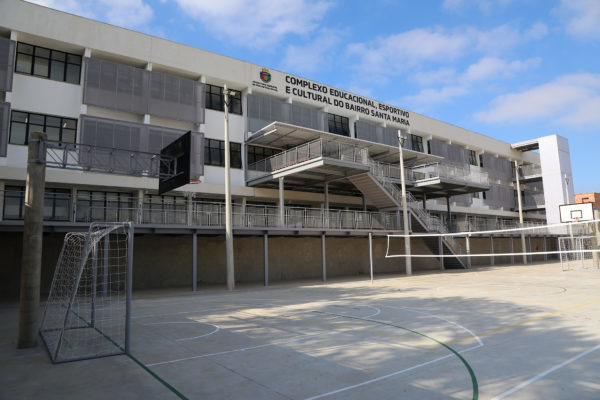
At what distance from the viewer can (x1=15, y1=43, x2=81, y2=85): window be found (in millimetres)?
20266

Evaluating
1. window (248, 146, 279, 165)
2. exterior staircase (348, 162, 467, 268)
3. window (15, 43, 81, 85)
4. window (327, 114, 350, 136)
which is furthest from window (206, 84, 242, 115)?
exterior staircase (348, 162, 467, 268)

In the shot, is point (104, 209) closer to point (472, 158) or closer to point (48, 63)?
point (48, 63)

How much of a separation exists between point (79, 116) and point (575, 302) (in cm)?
2414

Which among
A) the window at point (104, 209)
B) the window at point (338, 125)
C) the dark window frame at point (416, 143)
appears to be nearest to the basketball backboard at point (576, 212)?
the dark window frame at point (416, 143)

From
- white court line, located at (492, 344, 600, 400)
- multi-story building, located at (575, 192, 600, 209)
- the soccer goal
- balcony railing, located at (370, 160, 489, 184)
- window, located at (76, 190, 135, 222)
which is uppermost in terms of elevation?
multi-story building, located at (575, 192, 600, 209)

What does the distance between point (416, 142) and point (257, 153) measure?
18.3 meters

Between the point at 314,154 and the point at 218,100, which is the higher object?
the point at 218,100

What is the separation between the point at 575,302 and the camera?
12844 mm

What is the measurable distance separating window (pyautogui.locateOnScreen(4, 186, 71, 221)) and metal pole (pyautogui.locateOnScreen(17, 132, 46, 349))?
10.1 meters

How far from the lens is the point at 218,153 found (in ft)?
84.3

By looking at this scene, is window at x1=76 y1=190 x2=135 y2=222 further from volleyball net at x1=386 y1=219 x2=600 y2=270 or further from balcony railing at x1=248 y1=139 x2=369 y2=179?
volleyball net at x1=386 y1=219 x2=600 y2=270

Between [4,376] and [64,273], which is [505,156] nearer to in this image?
[64,273]

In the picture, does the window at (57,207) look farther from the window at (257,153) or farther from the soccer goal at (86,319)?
the window at (257,153)

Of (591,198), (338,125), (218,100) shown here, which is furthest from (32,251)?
(591,198)
